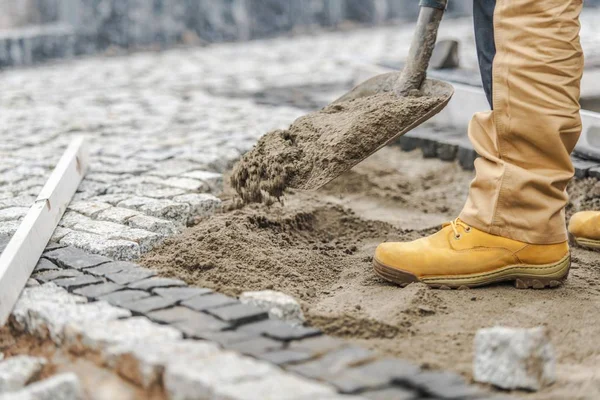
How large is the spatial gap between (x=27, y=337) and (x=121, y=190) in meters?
1.59

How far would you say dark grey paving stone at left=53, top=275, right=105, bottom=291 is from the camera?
9.07ft

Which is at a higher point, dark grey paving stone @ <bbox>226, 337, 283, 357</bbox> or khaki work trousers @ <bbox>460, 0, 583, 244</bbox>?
khaki work trousers @ <bbox>460, 0, 583, 244</bbox>

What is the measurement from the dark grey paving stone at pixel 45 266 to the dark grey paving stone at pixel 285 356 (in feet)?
3.63

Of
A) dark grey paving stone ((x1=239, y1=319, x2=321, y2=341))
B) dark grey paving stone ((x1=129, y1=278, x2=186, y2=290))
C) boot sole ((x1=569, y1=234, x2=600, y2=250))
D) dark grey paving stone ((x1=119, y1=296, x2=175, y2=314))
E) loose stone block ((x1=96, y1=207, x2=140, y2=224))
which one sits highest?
dark grey paving stone ((x1=239, y1=319, x2=321, y2=341))

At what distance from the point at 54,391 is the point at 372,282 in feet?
4.51

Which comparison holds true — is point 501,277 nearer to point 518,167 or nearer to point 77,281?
point 518,167

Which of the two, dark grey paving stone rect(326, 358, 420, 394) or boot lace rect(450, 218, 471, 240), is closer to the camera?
dark grey paving stone rect(326, 358, 420, 394)

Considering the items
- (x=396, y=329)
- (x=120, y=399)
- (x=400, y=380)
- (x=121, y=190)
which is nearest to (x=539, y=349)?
(x=400, y=380)

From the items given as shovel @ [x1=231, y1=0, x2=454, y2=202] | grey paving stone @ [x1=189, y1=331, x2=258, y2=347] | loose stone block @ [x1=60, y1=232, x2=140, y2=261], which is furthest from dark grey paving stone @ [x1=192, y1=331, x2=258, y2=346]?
loose stone block @ [x1=60, y1=232, x2=140, y2=261]

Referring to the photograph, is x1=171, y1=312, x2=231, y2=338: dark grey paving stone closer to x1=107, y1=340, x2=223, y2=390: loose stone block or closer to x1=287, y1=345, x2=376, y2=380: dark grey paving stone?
x1=107, y1=340, x2=223, y2=390: loose stone block

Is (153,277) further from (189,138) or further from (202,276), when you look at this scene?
(189,138)

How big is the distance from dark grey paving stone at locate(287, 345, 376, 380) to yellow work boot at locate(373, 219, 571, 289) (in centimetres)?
77

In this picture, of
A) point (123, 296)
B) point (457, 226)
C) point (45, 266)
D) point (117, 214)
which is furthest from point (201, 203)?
point (457, 226)

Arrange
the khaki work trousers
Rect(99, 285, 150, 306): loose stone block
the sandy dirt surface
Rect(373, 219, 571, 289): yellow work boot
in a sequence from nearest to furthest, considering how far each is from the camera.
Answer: the sandy dirt surface, Rect(99, 285, 150, 306): loose stone block, the khaki work trousers, Rect(373, 219, 571, 289): yellow work boot
